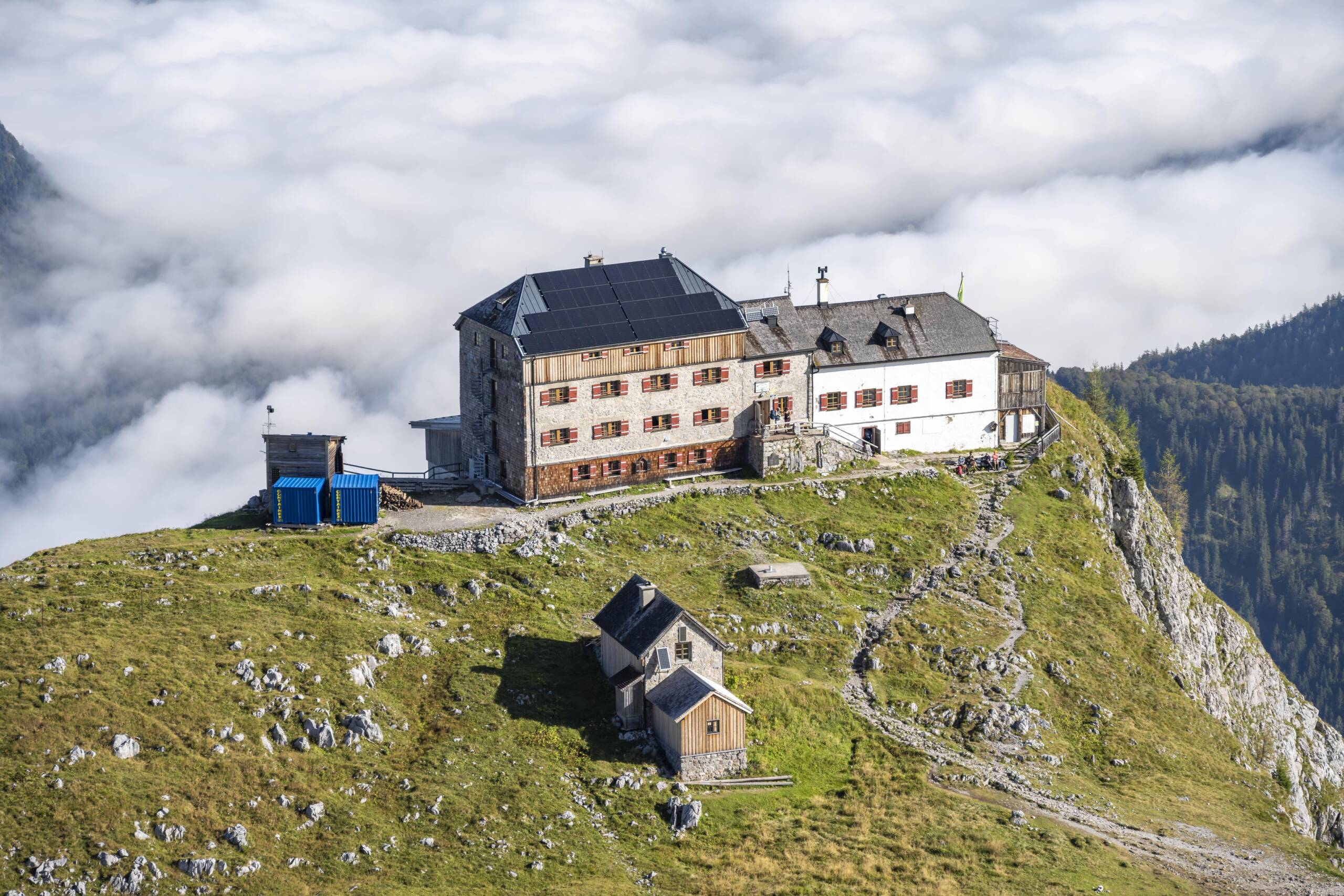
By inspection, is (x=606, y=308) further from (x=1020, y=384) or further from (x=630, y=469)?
(x=1020, y=384)

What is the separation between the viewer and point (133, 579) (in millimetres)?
73812

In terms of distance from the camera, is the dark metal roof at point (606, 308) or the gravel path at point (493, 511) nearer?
the gravel path at point (493, 511)

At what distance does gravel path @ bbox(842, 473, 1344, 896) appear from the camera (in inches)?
2574

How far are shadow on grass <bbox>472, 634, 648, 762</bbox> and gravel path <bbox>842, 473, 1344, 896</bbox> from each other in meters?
13.9

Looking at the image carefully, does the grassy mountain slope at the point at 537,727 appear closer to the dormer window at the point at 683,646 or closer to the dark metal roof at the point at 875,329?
the dormer window at the point at 683,646

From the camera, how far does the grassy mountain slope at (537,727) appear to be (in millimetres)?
58594

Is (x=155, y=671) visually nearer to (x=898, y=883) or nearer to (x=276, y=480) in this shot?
(x=276, y=480)

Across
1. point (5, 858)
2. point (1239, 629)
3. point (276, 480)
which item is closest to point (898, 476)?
point (1239, 629)

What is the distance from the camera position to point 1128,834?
68.2 metres

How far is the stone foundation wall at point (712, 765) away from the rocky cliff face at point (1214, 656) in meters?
40.0

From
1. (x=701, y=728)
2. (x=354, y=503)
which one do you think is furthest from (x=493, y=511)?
(x=701, y=728)

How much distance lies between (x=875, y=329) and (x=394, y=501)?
38972 millimetres

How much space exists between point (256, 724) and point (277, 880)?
30.6 ft

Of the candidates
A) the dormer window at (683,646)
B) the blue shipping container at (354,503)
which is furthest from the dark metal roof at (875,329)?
the dormer window at (683,646)
